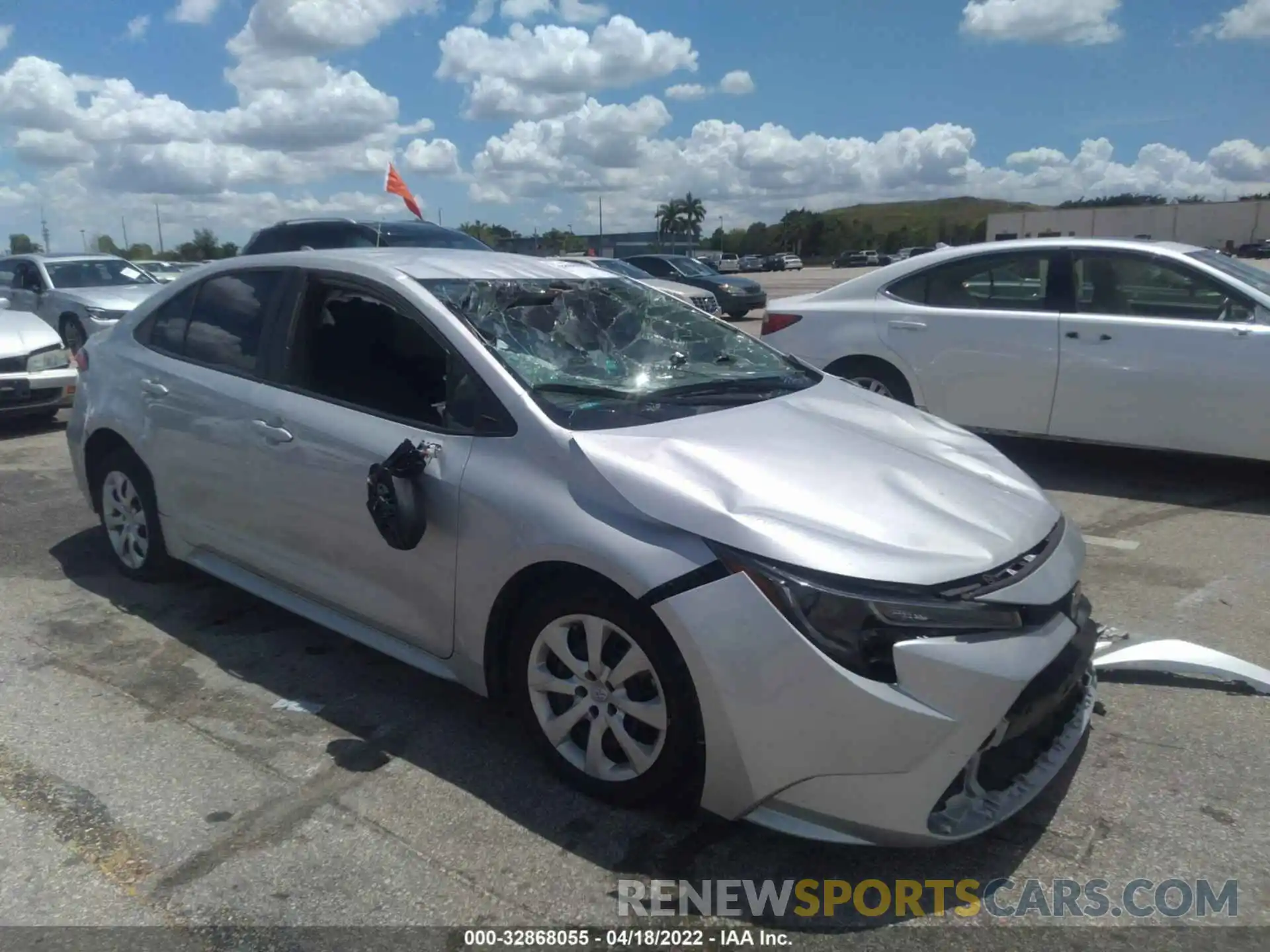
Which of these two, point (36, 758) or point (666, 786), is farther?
point (36, 758)

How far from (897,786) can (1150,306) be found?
5012mm

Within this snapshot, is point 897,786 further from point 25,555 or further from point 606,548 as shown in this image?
point 25,555

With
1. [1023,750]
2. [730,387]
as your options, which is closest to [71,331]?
[730,387]

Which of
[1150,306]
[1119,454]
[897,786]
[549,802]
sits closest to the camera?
[897,786]

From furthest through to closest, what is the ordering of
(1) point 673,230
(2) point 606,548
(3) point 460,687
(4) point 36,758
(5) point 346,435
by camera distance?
(1) point 673,230, (3) point 460,687, (5) point 346,435, (4) point 36,758, (2) point 606,548

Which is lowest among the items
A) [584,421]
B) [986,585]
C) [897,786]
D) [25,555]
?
[25,555]

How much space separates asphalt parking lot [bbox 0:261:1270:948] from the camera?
8.79 ft

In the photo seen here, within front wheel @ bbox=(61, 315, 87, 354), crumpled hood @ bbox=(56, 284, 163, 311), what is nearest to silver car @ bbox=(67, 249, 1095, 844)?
crumpled hood @ bbox=(56, 284, 163, 311)

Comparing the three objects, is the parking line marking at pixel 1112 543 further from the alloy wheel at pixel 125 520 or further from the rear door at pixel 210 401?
the alloy wheel at pixel 125 520

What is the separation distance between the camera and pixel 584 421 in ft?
10.5

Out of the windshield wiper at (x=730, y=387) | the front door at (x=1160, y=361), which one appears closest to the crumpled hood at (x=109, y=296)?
the front door at (x=1160, y=361)

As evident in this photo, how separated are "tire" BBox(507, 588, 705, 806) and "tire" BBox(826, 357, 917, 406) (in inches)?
183

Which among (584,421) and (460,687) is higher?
(584,421)

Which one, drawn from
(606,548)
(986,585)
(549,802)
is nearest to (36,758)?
(549,802)
